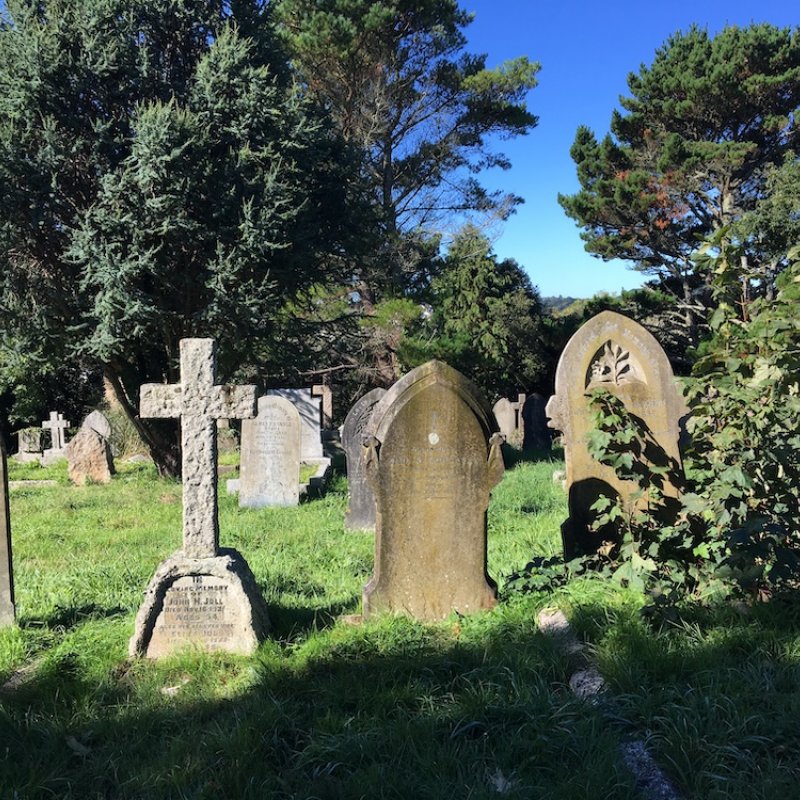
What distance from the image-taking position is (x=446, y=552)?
4254mm

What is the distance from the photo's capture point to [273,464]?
945 cm

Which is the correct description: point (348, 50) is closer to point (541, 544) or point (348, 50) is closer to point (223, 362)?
point (223, 362)

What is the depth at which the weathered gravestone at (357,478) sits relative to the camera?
7930 mm

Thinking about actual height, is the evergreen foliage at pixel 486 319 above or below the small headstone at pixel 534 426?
above

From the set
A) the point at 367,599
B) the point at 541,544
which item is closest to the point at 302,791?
the point at 367,599

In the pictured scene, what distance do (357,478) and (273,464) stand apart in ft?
6.11

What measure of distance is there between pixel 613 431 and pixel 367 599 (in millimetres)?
1997

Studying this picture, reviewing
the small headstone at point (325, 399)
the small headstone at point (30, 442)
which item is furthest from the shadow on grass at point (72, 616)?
the small headstone at point (30, 442)

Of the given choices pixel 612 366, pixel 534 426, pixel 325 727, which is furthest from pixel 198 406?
pixel 534 426

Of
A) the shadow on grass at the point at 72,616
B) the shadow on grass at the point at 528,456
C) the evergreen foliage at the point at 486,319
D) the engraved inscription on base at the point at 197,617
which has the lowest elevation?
the shadow on grass at the point at 72,616

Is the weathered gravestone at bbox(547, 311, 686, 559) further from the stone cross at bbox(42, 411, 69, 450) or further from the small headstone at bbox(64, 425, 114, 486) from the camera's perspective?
the stone cross at bbox(42, 411, 69, 450)

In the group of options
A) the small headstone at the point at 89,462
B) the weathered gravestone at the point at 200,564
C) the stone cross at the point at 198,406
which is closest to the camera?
the weathered gravestone at the point at 200,564

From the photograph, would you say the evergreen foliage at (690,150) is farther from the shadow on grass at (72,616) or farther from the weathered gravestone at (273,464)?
the shadow on grass at (72,616)

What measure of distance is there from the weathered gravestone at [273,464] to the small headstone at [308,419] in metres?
4.05
